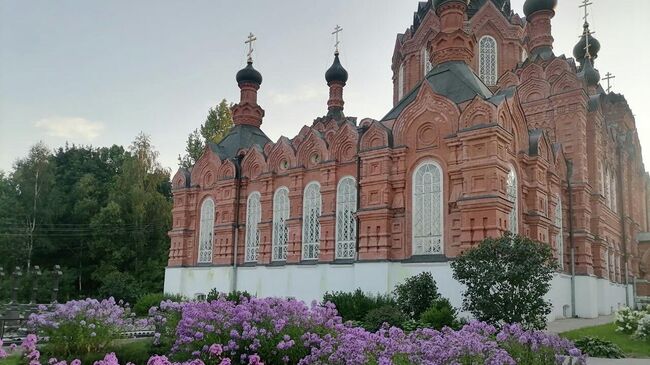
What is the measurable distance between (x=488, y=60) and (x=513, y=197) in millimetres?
8594

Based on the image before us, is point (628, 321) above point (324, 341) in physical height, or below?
below

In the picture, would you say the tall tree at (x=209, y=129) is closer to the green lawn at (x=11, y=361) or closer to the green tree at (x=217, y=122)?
the green tree at (x=217, y=122)

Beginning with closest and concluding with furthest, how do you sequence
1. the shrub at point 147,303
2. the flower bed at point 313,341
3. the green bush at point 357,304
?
the flower bed at point 313,341 < the green bush at point 357,304 < the shrub at point 147,303

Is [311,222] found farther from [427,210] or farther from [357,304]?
[357,304]

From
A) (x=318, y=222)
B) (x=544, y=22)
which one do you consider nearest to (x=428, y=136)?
(x=318, y=222)

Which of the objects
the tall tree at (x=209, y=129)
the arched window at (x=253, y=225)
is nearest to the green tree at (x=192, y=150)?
the tall tree at (x=209, y=129)

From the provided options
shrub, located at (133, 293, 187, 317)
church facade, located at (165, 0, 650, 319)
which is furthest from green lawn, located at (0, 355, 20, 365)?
shrub, located at (133, 293, 187, 317)

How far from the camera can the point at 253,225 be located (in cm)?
1838

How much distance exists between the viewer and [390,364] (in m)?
4.67

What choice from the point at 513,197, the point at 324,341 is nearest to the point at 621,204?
the point at 513,197

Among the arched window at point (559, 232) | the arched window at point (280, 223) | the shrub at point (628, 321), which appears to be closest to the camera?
the shrub at point (628, 321)

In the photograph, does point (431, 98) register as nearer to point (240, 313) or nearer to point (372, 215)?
point (372, 215)

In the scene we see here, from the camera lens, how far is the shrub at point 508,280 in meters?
9.98

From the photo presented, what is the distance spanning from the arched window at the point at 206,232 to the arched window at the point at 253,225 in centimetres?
176
